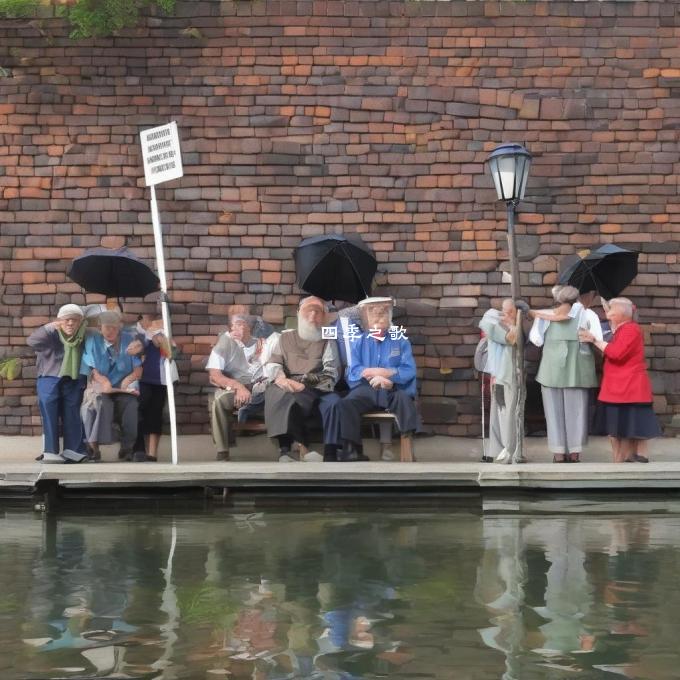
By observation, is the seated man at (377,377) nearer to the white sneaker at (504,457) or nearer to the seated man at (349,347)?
the seated man at (349,347)

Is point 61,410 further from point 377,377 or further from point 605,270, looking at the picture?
point 605,270

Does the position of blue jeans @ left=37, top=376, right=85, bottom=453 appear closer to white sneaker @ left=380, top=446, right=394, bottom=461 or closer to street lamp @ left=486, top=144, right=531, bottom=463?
white sneaker @ left=380, top=446, right=394, bottom=461

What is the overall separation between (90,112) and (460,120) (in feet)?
11.8

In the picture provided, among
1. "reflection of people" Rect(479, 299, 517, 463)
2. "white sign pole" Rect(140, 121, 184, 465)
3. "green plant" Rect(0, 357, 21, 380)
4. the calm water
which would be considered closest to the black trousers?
"reflection of people" Rect(479, 299, 517, 463)

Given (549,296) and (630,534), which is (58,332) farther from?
(630,534)

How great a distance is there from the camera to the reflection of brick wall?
13.0m

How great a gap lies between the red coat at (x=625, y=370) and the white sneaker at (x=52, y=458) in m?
4.71

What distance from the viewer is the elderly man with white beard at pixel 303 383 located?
1167 cm

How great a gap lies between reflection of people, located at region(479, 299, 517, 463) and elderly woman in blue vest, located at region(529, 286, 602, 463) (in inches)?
12.7

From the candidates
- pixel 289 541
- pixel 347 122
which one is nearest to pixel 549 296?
pixel 347 122

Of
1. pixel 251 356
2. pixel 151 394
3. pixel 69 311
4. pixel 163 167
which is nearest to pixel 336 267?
pixel 251 356

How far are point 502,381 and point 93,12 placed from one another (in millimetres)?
5255

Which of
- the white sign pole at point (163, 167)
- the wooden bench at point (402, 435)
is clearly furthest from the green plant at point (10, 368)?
the wooden bench at point (402, 435)

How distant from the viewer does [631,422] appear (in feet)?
38.0
